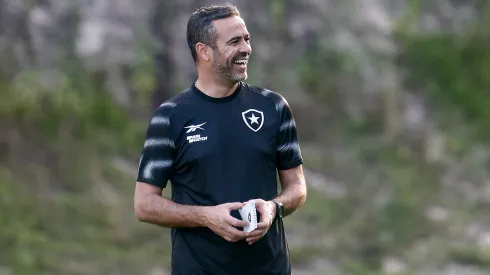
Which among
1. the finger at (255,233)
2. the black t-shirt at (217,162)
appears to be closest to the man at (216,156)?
the black t-shirt at (217,162)

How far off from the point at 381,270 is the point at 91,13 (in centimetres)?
325

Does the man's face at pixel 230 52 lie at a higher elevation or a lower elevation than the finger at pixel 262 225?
higher

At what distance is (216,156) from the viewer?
3.81m

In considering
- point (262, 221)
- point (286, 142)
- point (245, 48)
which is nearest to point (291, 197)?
point (286, 142)

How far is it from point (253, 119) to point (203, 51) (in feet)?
1.11

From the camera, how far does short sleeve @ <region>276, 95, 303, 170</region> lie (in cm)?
395

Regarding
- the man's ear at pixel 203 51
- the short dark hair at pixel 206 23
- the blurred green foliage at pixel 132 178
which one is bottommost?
the blurred green foliage at pixel 132 178

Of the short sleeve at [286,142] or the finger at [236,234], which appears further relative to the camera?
the short sleeve at [286,142]

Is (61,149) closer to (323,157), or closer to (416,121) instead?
(323,157)

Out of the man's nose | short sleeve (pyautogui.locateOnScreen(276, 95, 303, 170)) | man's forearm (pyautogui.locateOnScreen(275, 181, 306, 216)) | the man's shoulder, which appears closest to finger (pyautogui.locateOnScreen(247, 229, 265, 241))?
man's forearm (pyautogui.locateOnScreen(275, 181, 306, 216))

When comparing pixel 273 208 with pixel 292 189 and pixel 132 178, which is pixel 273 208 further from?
pixel 132 178

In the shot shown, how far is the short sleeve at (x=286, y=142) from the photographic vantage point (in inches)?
155

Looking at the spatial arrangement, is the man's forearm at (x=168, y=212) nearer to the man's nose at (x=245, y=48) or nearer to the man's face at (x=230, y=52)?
the man's face at (x=230, y=52)

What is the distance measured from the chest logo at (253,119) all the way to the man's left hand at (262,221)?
0.32m
